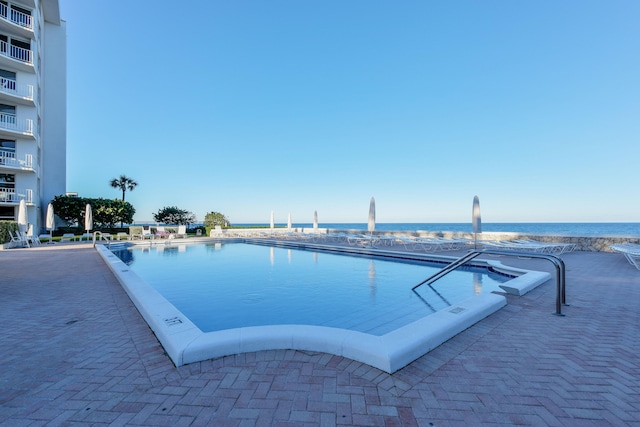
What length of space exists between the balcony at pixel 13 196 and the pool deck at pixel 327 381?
68.3ft

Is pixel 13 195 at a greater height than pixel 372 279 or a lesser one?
greater

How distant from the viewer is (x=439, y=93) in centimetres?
1731

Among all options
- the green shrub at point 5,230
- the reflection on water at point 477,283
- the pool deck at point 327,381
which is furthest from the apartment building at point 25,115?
the reflection on water at point 477,283

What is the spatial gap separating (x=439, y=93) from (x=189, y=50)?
15.4 meters

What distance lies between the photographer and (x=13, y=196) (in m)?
17.8

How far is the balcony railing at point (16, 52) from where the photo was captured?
17.6m

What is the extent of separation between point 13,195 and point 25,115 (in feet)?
17.8

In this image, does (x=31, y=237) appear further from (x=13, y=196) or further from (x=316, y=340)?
(x=316, y=340)

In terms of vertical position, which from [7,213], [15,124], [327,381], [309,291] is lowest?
[309,291]

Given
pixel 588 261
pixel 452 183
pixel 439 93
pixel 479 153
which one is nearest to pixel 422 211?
pixel 452 183

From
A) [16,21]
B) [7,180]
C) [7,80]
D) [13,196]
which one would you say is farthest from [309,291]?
[16,21]

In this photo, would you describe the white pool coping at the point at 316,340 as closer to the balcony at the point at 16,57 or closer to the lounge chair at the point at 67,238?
the lounge chair at the point at 67,238

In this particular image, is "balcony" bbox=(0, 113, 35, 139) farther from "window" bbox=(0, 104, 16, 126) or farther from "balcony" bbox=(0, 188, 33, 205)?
"balcony" bbox=(0, 188, 33, 205)

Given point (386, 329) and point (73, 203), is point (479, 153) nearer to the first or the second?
point (386, 329)
